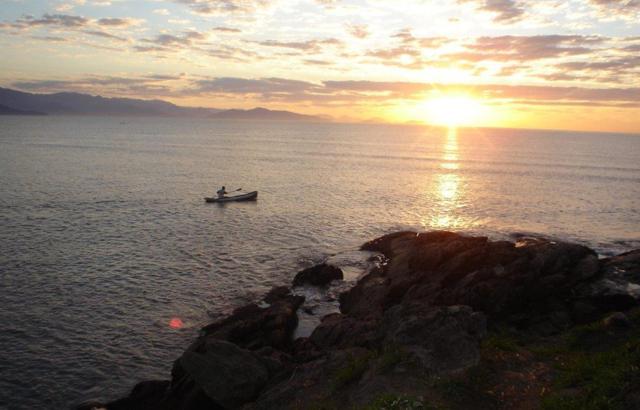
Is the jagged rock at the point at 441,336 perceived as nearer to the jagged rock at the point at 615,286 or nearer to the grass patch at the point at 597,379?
the grass patch at the point at 597,379

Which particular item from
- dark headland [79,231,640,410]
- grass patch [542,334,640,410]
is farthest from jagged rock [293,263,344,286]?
grass patch [542,334,640,410]

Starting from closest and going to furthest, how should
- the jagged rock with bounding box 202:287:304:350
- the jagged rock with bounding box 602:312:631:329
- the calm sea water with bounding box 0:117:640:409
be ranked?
1. the jagged rock with bounding box 602:312:631:329
2. the jagged rock with bounding box 202:287:304:350
3. the calm sea water with bounding box 0:117:640:409

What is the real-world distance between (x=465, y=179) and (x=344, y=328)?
10127 cm

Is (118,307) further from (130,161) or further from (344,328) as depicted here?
(130,161)

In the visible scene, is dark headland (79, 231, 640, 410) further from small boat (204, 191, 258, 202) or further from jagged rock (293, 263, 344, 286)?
small boat (204, 191, 258, 202)

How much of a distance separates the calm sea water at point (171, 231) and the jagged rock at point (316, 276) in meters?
1.96

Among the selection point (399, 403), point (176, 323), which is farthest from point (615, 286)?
point (176, 323)

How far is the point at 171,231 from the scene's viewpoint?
200 feet

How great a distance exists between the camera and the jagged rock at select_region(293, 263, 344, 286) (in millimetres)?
44844

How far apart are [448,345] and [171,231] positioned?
47.8 metres

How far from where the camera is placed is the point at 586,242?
59.4 metres

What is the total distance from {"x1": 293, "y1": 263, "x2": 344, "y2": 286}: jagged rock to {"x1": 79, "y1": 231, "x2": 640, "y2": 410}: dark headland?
15.9 feet

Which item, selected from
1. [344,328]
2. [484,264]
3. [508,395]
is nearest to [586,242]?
[484,264]

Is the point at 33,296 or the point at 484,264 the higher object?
the point at 484,264
